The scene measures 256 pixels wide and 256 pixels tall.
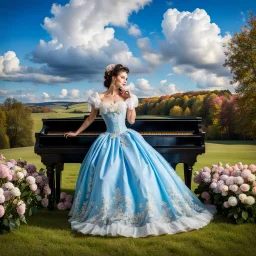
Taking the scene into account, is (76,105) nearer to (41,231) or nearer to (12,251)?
(41,231)

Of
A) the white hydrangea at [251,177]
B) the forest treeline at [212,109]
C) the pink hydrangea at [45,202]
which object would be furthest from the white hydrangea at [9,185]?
the forest treeline at [212,109]

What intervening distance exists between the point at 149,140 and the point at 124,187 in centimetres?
123

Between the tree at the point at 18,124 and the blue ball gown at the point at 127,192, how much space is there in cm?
1339

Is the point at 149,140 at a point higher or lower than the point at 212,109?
lower

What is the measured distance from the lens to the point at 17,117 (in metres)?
17.9

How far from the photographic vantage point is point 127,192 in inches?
176

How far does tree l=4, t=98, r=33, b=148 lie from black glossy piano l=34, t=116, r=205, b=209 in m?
→ 12.5

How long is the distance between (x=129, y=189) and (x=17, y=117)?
1437 centimetres

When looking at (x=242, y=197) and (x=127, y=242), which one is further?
(x=242, y=197)

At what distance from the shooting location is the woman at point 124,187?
4.41 metres

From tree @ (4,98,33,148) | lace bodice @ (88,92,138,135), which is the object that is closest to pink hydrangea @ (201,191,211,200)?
lace bodice @ (88,92,138,135)

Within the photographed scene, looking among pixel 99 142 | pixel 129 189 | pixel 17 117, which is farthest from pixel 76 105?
pixel 17 117

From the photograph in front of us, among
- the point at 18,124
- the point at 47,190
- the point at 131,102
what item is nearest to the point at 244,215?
the point at 131,102

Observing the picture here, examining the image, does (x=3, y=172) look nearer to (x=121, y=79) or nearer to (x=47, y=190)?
(x=47, y=190)
